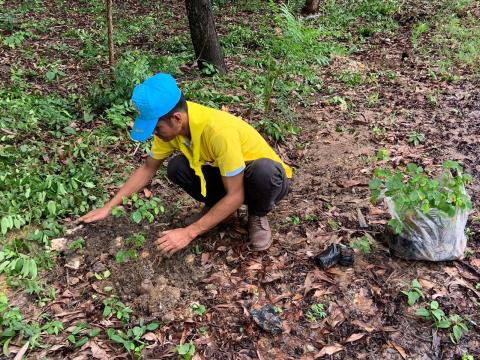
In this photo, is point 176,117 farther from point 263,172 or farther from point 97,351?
point 97,351

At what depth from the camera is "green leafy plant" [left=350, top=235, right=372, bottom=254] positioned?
130 inches

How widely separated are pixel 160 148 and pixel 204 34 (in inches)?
141

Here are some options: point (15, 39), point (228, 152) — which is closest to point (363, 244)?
point (228, 152)

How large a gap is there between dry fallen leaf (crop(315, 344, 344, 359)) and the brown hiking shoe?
0.93 metres

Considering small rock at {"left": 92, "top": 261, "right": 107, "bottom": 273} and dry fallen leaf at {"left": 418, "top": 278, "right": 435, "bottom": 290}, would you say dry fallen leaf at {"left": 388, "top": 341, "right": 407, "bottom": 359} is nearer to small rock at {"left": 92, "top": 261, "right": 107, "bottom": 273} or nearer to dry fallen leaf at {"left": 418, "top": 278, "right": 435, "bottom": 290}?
dry fallen leaf at {"left": 418, "top": 278, "right": 435, "bottom": 290}

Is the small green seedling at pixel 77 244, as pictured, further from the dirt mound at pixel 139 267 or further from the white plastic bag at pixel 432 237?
the white plastic bag at pixel 432 237

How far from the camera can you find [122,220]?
3605 millimetres

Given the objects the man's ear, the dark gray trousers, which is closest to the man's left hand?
the dark gray trousers

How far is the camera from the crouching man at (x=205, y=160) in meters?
2.65

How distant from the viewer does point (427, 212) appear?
113 inches

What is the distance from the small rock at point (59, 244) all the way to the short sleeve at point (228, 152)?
57.3 inches

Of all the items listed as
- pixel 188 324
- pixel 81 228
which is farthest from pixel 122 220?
pixel 188 324

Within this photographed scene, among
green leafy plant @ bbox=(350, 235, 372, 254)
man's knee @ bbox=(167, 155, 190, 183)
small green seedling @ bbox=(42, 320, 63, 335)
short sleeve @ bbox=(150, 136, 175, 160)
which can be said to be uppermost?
short sleeve @ bbox=(150, 136, 175, 160)

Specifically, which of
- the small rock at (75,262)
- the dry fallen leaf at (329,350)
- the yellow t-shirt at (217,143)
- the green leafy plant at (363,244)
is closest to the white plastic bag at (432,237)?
the green leafy plant at (363,244)
